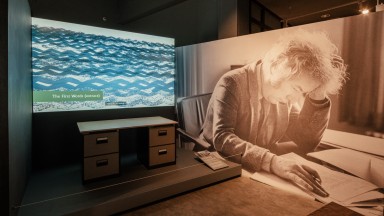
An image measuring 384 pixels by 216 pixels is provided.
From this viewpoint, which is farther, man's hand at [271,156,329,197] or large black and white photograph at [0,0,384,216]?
man's hand at [271,156,329,197]

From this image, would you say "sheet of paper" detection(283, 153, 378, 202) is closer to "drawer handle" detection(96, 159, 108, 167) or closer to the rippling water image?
"drawer handle" detection(96, 159, 108, 167)

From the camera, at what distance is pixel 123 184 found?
2.30 metres

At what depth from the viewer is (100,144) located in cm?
230

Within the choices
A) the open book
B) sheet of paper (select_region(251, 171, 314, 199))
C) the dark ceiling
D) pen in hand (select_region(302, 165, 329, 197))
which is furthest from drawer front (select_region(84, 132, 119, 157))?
the dark ceiling

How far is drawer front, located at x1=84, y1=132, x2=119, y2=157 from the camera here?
2.25m

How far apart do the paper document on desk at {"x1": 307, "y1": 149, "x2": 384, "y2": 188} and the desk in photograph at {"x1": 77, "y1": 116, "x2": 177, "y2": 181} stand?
5.28 feet

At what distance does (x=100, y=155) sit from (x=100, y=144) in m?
0.11

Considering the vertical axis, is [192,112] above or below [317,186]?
above

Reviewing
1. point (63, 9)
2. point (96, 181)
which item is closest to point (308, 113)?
point (96, 181)

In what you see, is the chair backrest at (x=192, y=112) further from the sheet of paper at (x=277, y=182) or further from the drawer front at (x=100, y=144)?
the drawer front at (x=100, y=144)

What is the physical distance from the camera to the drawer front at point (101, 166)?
227 centimetres

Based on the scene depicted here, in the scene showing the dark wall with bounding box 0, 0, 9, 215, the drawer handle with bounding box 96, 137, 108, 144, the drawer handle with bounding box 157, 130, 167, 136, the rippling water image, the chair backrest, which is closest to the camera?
the dark wall with bounding box 0, 0, 9, 215

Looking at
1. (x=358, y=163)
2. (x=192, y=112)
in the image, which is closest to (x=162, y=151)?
(x=192, y=112)

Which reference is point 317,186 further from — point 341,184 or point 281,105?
point 281,105
